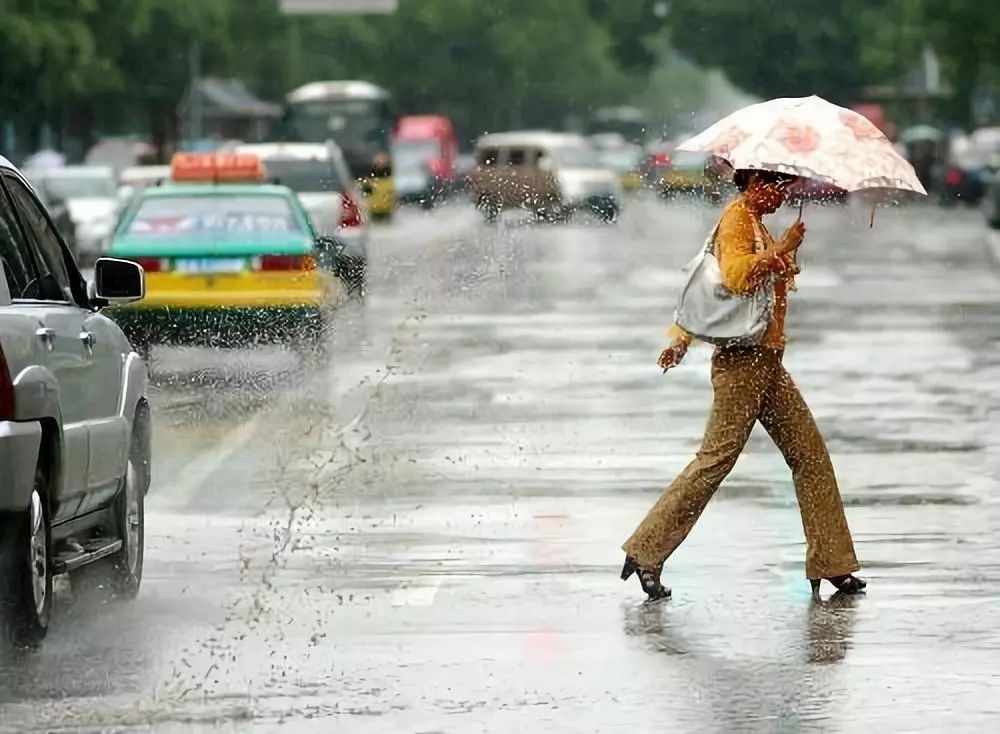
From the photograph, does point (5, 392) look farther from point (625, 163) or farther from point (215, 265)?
point (625, 163)

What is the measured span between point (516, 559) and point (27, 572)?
9.69 feet

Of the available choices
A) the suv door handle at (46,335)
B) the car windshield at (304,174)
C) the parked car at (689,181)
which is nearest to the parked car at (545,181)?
the parked car at (689,181)

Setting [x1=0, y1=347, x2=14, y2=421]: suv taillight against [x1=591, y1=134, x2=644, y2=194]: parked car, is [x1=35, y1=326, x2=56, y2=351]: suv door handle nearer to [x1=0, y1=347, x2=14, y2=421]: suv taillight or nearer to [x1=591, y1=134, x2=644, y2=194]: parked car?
[x1=0, y1=347, x2=14, y2=421]: suv taillight

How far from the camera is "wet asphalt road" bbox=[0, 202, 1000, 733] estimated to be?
27.5 ft

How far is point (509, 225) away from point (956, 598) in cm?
1114

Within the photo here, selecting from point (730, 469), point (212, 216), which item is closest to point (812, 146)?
point (730, 469)

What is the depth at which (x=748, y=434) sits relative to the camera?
34.5 ft

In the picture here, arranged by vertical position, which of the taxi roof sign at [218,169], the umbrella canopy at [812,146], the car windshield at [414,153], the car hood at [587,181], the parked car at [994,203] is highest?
the umbrella canopy at [812,146]

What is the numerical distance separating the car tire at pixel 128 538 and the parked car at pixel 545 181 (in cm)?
699

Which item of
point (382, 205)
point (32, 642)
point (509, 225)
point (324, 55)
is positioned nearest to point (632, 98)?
point (324, 55)

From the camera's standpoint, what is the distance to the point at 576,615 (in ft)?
32.9

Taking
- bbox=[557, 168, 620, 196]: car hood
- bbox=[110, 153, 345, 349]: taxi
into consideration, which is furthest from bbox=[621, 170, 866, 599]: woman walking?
bbox=[557, 168, 620, 196]: car hood

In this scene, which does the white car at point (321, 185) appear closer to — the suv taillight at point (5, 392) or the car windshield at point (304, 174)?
the car windshield at point (304, 174)

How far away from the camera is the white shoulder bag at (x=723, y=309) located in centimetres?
1033
